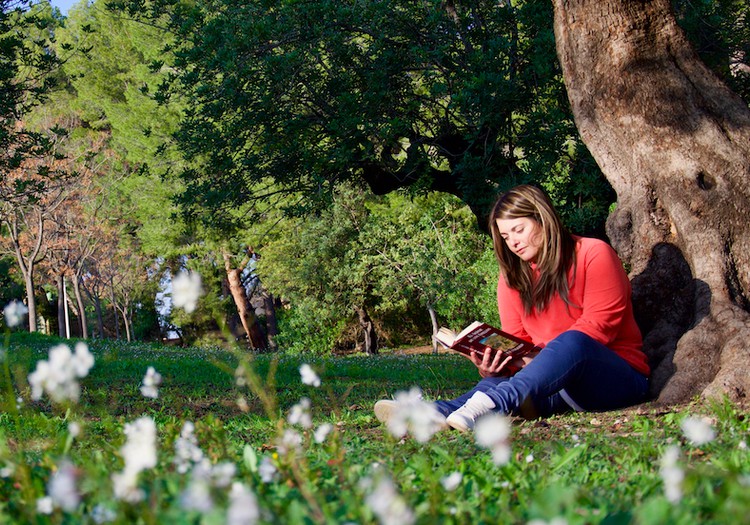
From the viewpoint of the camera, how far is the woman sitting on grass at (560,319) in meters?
4.36

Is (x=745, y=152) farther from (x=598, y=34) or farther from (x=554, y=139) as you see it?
(x=554, y=139)

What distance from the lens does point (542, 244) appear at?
4742mm

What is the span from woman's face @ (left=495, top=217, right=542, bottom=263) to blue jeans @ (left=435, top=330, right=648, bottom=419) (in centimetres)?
A: 59

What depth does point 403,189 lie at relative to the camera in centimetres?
1188

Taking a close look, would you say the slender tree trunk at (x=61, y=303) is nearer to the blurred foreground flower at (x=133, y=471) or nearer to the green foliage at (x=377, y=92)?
the green foliage at (x=377, y=92)

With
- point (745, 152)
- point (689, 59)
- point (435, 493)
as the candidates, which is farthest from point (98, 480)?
point (689, 59)

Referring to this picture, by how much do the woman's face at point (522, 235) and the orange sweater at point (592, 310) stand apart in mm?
273

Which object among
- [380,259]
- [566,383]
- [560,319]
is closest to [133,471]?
[566,383]

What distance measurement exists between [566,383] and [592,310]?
50 cm

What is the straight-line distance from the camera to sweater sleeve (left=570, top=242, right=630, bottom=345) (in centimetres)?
457

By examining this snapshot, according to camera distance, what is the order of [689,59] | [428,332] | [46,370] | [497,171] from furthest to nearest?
[428,332], [497,171], [689,59], [46,370]

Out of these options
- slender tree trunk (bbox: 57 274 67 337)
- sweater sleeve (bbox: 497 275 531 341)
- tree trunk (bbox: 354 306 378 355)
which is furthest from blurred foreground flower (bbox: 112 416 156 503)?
slender tree trunk (bbox: 57 274 67 337)

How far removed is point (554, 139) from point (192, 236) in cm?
2221

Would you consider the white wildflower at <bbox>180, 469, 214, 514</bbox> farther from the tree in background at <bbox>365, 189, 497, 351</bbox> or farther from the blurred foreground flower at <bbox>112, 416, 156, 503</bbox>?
the tree in background at <bbox>365, 189, 497, 351</bbox>
